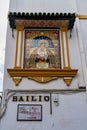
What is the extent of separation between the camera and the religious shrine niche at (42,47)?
4.36 metres

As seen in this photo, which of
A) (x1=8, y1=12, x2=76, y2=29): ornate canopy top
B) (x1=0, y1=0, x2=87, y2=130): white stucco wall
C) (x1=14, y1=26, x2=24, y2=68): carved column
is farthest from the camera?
(x1=8, y1=12, x2=76, y2=29): ornate canopy top

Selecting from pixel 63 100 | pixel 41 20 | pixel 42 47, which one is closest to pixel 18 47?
pixel 42 47

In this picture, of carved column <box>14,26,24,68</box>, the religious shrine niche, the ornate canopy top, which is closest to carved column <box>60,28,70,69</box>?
the religious shrine niche

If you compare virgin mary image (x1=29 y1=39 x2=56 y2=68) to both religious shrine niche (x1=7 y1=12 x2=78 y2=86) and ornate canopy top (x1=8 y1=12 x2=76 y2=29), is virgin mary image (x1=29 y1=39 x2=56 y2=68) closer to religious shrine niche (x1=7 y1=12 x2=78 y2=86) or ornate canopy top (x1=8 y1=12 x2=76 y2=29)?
religious shrine niche (x1=7 y1=12 x2=78 y2=86)

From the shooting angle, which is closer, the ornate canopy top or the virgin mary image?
the virgin mary image

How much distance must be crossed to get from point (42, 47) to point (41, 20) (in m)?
0.58

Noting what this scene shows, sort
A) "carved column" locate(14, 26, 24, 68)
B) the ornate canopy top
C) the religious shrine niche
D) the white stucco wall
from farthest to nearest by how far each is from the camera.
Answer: the ornate canopy top → "carved column" locate(14, 26, 24, 68) → the religious shrine niche → the white stucco wall

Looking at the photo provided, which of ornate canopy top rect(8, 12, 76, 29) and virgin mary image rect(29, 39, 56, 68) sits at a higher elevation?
ornate canopy top rect(8, 12, 76, 29)

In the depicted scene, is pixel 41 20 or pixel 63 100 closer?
pixel 63 100

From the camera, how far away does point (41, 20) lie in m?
4.83

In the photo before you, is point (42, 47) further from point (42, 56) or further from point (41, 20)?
point (41, 20)

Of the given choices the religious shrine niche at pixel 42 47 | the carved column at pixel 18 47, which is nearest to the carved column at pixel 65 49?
the religious shrine niche at pixel 42 47

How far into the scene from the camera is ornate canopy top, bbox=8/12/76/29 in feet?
15.4

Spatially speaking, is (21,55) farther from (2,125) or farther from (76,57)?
(2,125)
